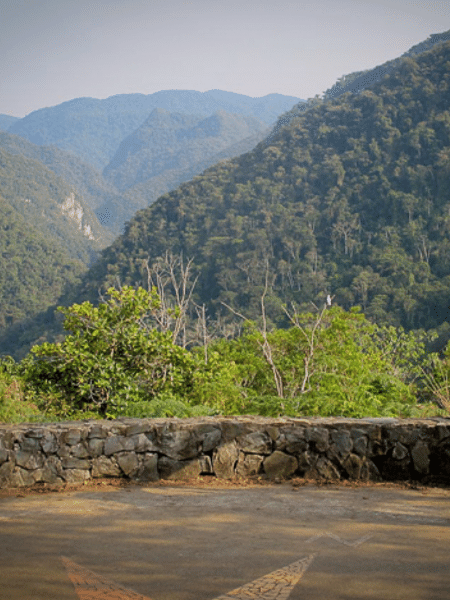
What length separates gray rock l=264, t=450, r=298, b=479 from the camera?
5246mm

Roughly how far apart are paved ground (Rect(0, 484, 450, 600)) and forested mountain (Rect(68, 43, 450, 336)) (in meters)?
41.2

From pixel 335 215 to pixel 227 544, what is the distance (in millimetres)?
59468

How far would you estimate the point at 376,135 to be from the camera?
68250mm

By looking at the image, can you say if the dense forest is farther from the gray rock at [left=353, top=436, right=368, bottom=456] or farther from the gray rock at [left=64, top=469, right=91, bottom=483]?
the gray rock at [left=64, top=469, right=91, bottom=483]

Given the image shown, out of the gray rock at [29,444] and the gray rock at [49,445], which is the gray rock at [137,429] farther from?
the gray rock at [29,444]

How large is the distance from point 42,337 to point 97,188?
401 ft

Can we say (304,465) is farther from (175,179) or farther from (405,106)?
(175,179)

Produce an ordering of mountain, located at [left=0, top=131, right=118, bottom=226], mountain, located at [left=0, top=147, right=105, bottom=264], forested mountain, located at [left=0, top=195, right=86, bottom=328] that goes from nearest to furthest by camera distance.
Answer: forested mountain, located at [left=0, top=195, right=86, bottom=328]
mountain, located at [left=0, top=147, right=105, bottom=264]
mountain, located at [left=0, top=131, right=118, bottom=226]

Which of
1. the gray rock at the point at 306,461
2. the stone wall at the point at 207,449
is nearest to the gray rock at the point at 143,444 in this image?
the stone wall at the point at 207,449

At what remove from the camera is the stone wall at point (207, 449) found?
16.9 ft

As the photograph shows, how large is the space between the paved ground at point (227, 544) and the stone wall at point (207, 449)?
275 millimetres

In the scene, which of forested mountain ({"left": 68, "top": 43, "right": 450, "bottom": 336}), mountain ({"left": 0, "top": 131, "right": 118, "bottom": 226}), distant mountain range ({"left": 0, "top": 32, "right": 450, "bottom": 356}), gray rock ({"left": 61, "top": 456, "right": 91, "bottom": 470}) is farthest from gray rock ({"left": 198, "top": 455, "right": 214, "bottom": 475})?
mountain ({"left": 0, "top": 131, "right": 118, "bottom": 226})

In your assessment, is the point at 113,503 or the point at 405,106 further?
the point at 405,106

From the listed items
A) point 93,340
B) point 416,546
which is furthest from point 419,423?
point 93,340
